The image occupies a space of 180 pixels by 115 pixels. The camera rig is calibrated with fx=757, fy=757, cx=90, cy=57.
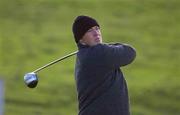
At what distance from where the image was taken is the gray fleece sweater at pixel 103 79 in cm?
514

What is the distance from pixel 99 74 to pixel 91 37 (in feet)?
0.89

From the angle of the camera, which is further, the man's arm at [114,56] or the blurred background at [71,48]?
the blurred background at [71,48]

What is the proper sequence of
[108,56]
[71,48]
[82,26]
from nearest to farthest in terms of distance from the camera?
[108,56] < [82,26] < [71,48]

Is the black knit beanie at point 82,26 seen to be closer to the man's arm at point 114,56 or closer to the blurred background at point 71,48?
the man's arm at point 114,56

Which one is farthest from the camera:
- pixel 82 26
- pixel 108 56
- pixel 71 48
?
pixel 71 48

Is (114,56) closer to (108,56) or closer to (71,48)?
(108,56)

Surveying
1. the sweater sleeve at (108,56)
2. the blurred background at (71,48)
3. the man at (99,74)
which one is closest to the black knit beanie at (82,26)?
the man at (99,74)

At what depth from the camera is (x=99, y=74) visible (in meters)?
5.18

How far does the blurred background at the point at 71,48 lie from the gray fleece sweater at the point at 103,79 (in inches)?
201

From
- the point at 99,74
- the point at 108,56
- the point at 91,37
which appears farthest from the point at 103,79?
the point at 91,37

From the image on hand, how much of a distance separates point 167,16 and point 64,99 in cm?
184

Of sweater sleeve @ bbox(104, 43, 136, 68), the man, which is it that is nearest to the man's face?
the man

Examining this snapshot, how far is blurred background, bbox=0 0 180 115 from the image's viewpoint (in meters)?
10.4

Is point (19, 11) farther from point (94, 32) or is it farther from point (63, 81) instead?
point (94, 32)
